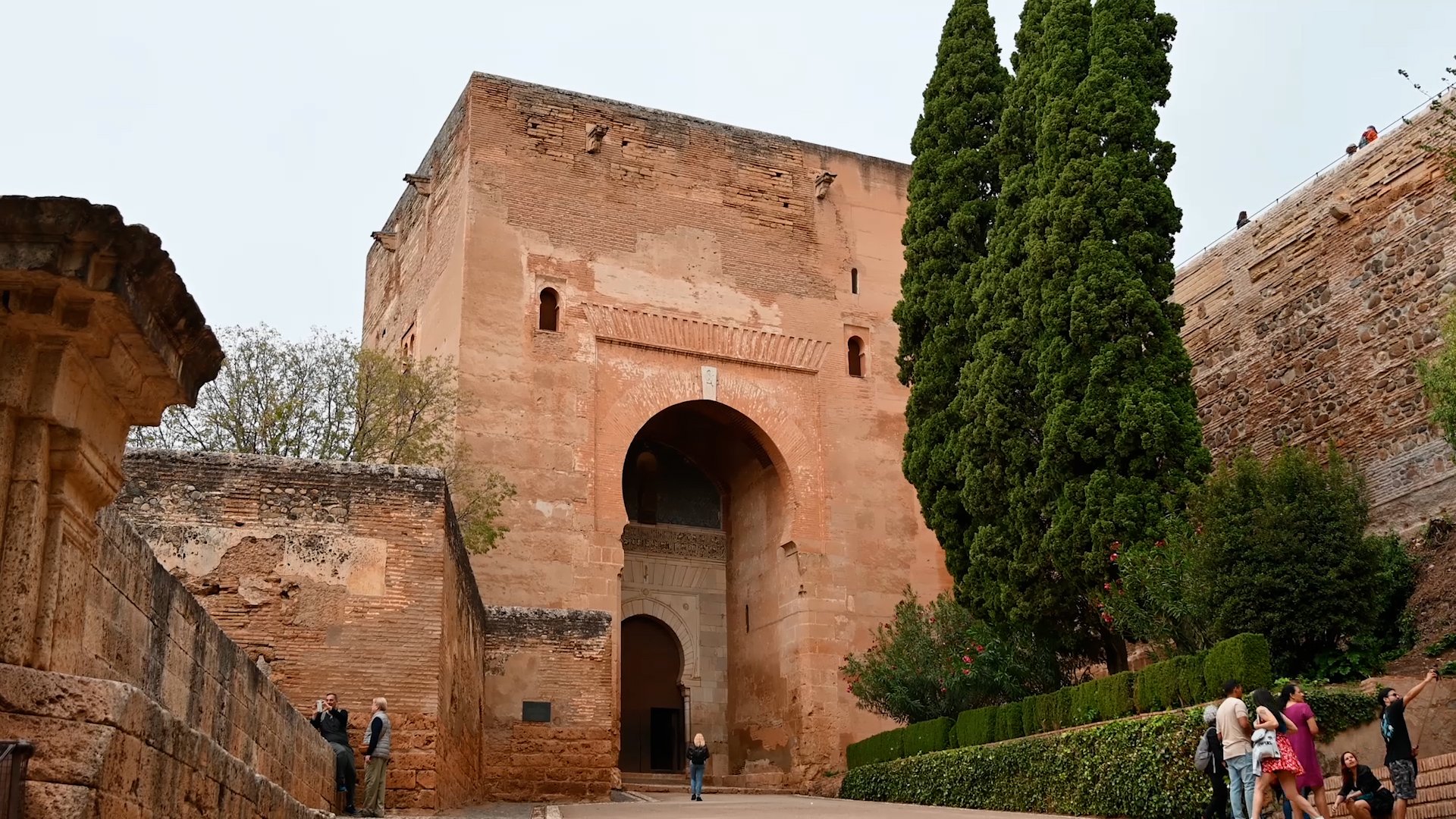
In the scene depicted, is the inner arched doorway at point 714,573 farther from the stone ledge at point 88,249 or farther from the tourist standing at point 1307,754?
the stone ledge at point 88,249

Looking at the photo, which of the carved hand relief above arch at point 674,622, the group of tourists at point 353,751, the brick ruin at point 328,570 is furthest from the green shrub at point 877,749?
the group of tourists at point 353,751

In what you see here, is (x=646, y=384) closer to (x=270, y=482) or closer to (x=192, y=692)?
(x=270, y=482)

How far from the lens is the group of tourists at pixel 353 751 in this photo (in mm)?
9352

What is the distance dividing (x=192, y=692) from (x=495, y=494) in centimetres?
1178

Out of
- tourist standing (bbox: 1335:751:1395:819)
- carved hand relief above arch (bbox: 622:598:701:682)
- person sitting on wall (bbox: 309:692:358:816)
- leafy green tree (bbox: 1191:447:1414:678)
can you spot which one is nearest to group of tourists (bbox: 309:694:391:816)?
person sitting on wall (bbox: 309:692:358:816)

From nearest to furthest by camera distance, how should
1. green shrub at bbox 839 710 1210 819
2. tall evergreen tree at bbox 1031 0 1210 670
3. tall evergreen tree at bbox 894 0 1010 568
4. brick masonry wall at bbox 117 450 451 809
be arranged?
brick masonry wall at bbox 117 450 451 809
green shrub at bbox 839 710 1210 819
tall evergreen tree at bbox 1031 0 1210 670
tall evergreen tree at bbox 894 0 1010 568

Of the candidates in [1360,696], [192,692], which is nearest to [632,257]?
[1360,696]

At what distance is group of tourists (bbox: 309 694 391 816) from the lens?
30.7 feet

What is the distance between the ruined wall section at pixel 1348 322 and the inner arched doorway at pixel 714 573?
6153 mm

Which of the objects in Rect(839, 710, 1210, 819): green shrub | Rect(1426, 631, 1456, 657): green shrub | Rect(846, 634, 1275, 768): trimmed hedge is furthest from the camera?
Rect(1426, 631, 1456, 657): green shrub

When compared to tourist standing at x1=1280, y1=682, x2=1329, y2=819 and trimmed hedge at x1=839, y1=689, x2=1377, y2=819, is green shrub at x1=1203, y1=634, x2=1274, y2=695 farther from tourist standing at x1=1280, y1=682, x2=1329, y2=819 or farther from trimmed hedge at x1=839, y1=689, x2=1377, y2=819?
tourist standing at x1=1280, y1=682, x2=1329, y2=819

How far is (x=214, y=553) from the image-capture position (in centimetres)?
989

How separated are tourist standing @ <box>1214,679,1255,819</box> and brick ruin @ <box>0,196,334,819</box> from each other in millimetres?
6424

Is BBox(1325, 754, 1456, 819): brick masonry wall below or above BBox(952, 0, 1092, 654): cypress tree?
below
